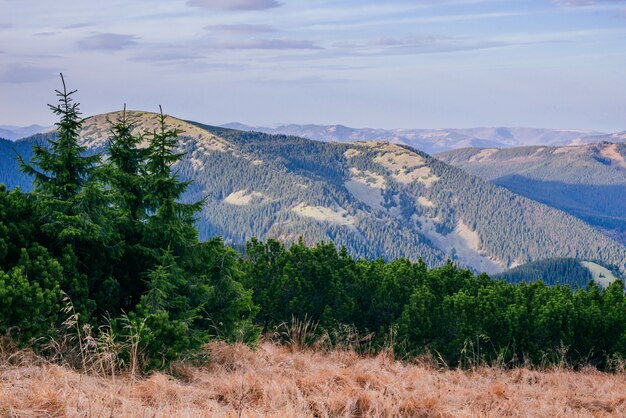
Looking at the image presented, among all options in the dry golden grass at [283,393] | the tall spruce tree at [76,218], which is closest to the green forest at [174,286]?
the tall spruce tree at [76,218]

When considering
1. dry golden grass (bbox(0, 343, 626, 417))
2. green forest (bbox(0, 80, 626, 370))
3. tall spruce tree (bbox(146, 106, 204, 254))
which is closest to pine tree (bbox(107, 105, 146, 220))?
green forest (bbox(0, 80, 626, 370))

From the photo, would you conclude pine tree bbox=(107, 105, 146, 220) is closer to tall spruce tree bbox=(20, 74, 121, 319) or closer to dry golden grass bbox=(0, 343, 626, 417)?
tall spruce tree bbox=(20, 74, 121, 319)

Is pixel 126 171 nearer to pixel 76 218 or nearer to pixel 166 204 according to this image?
pixel 166 204

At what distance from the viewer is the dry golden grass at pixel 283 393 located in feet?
22.1

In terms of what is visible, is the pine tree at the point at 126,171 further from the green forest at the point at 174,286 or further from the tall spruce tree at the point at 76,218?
the tall spruce tree at the point at 76,218

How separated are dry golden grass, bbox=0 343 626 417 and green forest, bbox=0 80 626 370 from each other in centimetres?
119

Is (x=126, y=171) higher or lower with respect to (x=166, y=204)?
higher

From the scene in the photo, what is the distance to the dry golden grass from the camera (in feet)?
22.1

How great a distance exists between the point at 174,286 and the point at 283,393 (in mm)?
4676

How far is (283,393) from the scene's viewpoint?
8.20 m

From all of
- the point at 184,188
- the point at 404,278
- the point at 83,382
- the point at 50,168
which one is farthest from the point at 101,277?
the point at 404,278

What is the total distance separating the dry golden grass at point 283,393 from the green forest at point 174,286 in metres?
1.19

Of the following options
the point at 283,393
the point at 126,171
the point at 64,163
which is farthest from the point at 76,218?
the point at 283,393

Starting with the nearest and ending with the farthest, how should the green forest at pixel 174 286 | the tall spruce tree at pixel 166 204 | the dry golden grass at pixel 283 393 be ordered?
the dry golden grass at pixel 283 393, the green forest at pixel 174 286, the tall spruce tree at pixel 166 204
